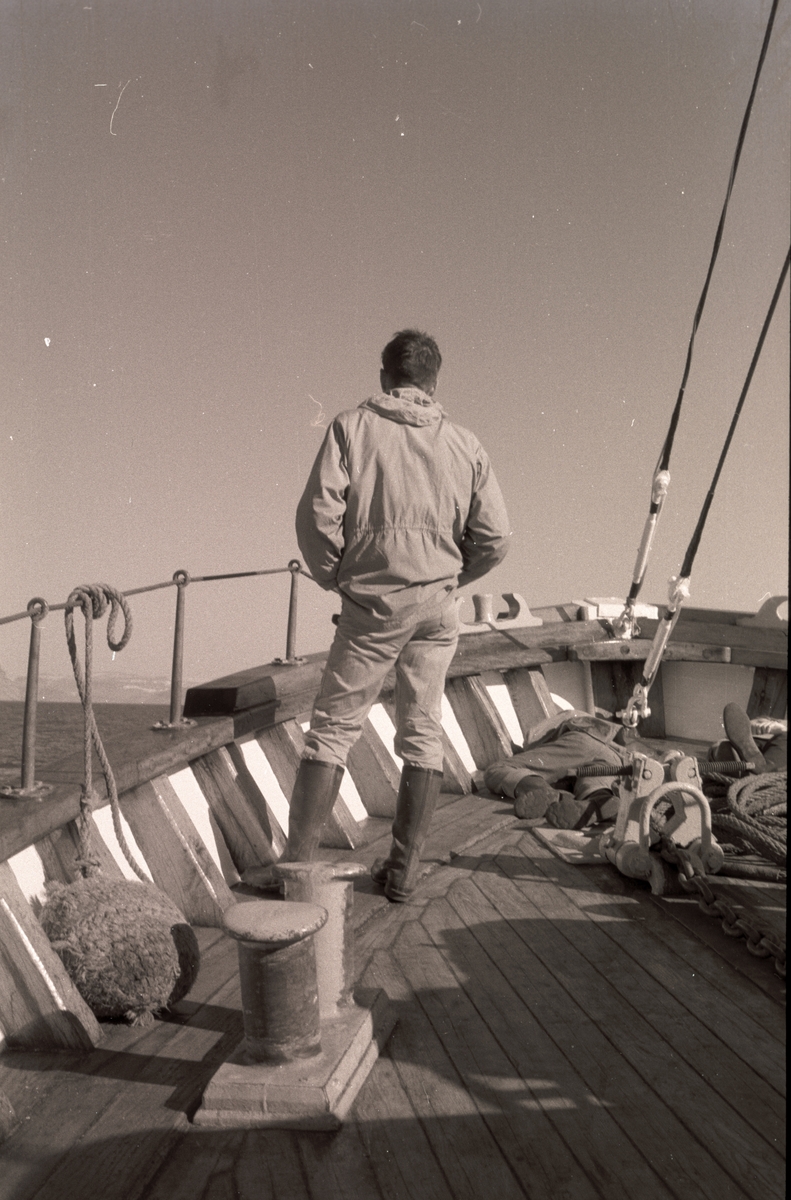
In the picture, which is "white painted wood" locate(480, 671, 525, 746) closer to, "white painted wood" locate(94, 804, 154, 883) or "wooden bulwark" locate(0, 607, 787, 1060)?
"wooden bulwark" locate(0, 607, 787, 1060)

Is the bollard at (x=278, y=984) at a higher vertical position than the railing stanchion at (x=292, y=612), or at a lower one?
lower

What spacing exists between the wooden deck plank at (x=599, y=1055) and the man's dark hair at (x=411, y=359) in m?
1.61

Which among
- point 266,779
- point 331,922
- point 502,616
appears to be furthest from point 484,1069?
point 502,616

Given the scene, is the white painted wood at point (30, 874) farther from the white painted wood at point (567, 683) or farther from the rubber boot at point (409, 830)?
the white painted wood at point (567, 683)

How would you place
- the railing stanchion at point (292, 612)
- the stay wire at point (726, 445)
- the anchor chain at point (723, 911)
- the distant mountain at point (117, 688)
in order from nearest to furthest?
the stay wire at point (726, 445)
the anchor chain at point (723, 911)
the railing stanchion at point (292, 612)
the distant mountain at point (117, 688)

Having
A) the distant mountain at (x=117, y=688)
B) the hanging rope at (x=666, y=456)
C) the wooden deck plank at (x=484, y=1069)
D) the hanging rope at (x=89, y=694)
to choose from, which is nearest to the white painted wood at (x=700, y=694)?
the hanging rope at (x=666, y=456)

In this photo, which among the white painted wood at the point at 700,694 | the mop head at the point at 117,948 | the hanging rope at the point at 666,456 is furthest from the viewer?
the white painted wood at the point at 700,694

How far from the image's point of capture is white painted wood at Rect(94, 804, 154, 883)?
317cm

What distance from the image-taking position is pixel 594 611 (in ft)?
20.1

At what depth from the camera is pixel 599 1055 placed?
94.3 inches

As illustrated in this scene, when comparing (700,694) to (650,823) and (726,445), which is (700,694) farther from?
(726,445)

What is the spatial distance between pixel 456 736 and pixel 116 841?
87.6 inches

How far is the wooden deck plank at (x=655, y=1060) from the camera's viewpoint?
198 cm

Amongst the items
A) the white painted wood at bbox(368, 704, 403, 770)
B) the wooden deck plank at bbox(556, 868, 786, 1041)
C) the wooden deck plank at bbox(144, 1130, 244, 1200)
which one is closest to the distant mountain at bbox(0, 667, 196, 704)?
the white painted wood at bbox(368, 704, 403, 770)
